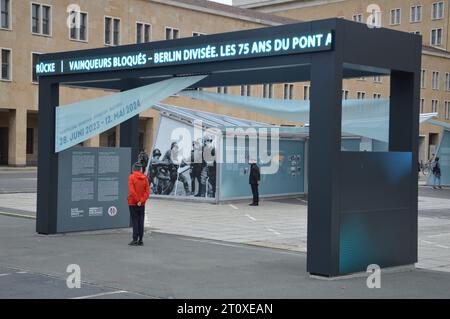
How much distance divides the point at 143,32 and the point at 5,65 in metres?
12.4

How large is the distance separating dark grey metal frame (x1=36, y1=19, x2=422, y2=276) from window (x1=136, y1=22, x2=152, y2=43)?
4548 centimetres

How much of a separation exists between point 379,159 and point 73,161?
23.0 feet

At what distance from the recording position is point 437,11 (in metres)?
87.2

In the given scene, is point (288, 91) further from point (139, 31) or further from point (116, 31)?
point (116, 31)

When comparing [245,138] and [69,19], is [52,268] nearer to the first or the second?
[245,138]

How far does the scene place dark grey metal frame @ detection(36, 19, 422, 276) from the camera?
32.6ft

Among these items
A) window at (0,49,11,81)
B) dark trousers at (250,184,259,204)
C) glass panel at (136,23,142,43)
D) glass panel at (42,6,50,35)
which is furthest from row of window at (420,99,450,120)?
dark trousers at (250,184,259,204)

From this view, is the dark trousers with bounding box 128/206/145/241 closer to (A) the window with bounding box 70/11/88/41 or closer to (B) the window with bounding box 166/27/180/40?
(A) the window with bounding box 70/11/88/41

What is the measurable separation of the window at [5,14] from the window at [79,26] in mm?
4862

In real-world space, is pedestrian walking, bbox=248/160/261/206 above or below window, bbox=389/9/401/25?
below

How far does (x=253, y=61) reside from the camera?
10969mm

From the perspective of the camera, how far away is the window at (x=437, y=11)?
86.2 meters

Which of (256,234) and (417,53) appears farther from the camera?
(256,234)

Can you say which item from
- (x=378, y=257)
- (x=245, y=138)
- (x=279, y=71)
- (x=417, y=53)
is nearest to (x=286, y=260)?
(x=378, y=257)
